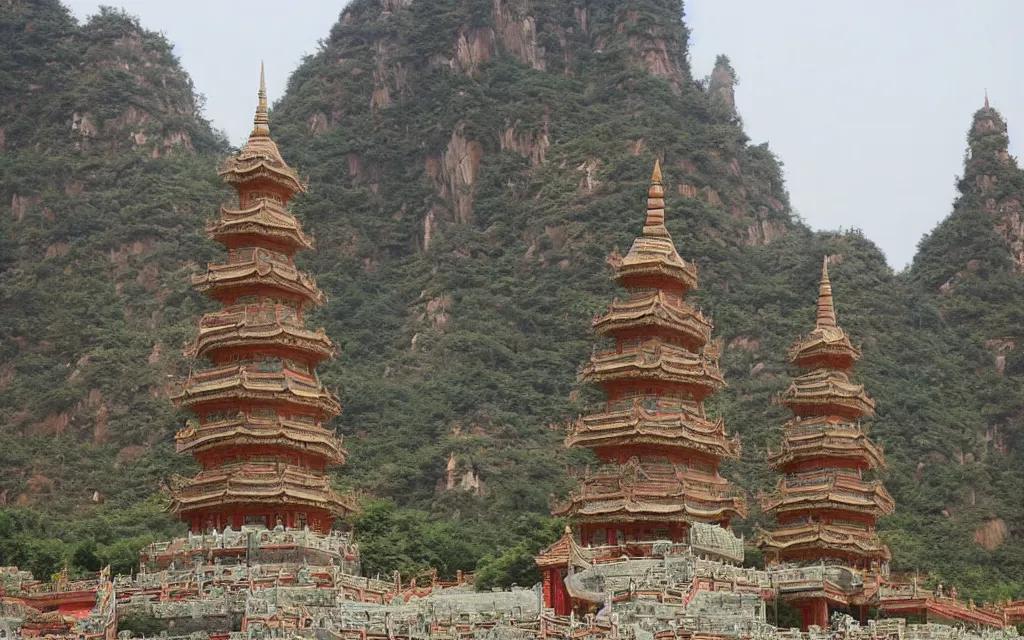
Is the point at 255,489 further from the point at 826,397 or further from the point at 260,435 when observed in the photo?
the point at 826,397

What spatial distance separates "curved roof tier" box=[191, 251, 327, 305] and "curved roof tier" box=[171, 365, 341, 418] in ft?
6.96

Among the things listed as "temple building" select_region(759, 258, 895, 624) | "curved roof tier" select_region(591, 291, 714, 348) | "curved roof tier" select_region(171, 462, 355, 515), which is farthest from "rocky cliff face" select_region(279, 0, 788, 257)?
"curved roof tier" select_region(171, 462, 355, 515)

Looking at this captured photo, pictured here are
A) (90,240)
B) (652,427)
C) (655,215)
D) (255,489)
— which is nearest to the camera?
(255,489)

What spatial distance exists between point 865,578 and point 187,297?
47.7 metres

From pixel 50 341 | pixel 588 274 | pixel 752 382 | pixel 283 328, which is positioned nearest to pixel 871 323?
pixel 752 382

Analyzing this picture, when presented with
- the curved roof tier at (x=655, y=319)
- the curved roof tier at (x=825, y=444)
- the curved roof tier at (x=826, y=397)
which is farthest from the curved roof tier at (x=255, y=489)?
the curved roof tier at (x=826, y=397)

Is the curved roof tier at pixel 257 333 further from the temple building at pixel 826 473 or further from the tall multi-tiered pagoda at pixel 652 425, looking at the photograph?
the temple building at pixel 826 473

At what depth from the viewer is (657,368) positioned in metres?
47.8

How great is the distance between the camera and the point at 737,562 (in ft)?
155

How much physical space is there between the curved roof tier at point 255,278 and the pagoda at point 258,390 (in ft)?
A: 0.11

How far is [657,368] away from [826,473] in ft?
21.0

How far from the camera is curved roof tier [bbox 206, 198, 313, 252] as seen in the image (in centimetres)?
4900

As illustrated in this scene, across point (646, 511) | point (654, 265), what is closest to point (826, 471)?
point (654, 265)

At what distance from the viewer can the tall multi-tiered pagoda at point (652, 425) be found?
153 ft
